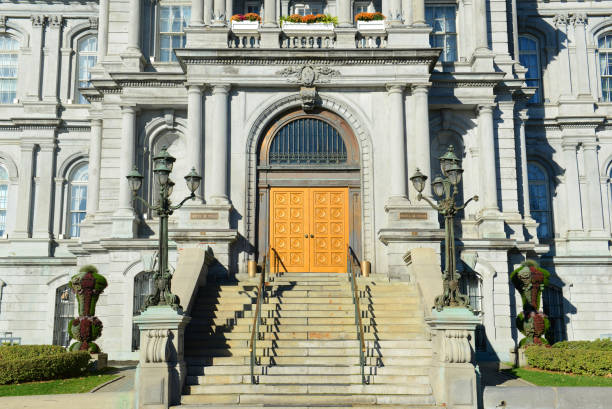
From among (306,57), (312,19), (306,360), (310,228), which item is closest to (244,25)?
(312,19)

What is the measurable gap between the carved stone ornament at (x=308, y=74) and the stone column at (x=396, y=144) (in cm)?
208

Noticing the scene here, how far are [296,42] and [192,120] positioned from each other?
4.49m

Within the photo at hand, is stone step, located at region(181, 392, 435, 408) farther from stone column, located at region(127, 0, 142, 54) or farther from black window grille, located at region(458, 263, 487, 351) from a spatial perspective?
stone column, located at region(127, 0, 142, 54)

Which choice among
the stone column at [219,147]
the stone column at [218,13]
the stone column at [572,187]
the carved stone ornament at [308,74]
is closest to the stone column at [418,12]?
the carved stone ornament at [308,74]

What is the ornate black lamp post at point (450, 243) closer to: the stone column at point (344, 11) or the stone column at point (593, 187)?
the stone column at point (344, 11)

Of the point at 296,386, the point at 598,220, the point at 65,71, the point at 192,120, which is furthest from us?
the point at 65,71

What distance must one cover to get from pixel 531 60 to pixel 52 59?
22.6 metres

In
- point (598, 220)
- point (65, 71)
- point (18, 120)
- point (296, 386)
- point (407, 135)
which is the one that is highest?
point (65, 71)

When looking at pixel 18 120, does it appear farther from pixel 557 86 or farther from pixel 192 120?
pixel 557 86

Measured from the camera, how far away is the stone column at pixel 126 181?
24578mm

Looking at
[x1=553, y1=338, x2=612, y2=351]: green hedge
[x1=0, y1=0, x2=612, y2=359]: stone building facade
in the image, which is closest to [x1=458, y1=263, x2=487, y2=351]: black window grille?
[x1=0, y1=0, x2=612, y2=359]: stone building facade

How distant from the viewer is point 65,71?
A: 32.9 metres

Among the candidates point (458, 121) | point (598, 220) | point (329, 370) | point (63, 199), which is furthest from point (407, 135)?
point (63, 199)

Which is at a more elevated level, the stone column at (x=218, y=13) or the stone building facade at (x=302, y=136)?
the stone column at (x=218, y=13)
